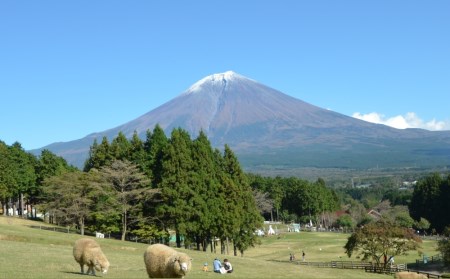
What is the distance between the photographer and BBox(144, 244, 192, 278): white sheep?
77.3 feet

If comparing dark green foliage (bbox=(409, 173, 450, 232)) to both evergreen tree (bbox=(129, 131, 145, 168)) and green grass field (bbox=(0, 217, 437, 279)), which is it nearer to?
green grass field (bbox=(0, 217, 437, 279))

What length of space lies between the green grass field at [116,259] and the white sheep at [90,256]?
48cm

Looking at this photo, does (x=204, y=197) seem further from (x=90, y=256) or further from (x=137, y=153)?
(x=90, y=256)

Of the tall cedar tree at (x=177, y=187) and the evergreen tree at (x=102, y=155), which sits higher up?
the evergreen tree at (x=102, y=155)

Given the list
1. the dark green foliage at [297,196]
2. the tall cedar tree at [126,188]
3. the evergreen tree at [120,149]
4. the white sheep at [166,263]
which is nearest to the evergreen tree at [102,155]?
the evergreen tree at [120,149]

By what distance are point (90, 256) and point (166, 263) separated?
3.70 metres

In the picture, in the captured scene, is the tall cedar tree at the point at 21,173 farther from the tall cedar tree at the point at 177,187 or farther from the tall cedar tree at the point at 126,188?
the tall cedar tree at the point at 177,187

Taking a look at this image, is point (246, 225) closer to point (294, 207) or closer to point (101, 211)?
point (101, 211)

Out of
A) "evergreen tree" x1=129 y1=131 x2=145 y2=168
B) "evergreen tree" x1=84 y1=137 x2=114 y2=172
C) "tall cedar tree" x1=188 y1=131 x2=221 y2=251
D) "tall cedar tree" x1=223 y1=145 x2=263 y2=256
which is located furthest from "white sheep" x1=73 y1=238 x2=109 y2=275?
"evergreen tree" x1=84 y1=137 x2=114 y2=172

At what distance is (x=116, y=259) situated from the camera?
35.5 meters

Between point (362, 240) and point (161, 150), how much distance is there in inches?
778

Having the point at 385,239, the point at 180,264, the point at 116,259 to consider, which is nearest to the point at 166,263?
the point at 180,264

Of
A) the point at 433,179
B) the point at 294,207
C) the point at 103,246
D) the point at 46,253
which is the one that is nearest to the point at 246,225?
the point at 103,246

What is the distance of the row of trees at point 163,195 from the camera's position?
5131 centimetres
